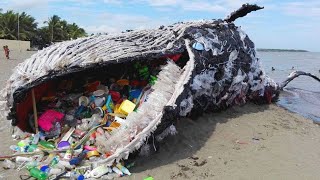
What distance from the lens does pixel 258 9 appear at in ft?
31.2

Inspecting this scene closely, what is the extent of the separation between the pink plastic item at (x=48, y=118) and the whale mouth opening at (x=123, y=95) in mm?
103

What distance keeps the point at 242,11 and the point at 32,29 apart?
1938 inches

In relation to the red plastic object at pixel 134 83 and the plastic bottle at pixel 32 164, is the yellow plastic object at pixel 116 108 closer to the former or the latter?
the red plastic object at pixel 134 83

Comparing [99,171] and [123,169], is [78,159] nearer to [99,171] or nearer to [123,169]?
[99,171]

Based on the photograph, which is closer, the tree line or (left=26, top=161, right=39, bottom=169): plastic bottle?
(left=26, top=161, right=39, bottom=169): plastic bottle

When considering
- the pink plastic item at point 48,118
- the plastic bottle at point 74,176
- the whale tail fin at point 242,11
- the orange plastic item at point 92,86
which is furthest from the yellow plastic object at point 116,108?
the whale tail fin at point 242,11

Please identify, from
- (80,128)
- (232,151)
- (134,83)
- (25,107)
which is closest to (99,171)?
(80,128)

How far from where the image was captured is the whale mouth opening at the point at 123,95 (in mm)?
5242

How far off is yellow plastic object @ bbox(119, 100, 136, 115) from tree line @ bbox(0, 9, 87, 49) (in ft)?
135

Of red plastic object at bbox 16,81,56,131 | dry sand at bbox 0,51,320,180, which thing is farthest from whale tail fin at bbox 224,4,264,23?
red plastic object at bbox 16,81,56,131

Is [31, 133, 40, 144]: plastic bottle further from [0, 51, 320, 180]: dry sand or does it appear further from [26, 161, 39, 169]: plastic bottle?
[26, 161, 39, 169]: plastic bottle

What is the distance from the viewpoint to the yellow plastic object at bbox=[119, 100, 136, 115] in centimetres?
612

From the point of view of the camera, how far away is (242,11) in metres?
9.50

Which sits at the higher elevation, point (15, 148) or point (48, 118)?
point (48, 118)
